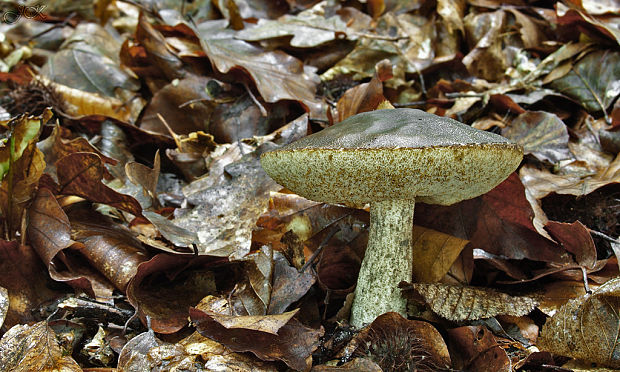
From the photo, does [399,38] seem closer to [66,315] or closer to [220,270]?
[220,270]

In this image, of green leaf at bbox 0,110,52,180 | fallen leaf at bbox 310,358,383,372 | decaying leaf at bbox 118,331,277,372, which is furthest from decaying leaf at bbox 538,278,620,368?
green leaf at bbox 0,110,52,180

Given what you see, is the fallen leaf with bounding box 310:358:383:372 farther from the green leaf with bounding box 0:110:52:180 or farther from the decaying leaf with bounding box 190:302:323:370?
the green leaf with bounding box 0:110:52:180

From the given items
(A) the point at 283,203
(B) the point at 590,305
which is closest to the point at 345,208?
(A) the point at 283,203

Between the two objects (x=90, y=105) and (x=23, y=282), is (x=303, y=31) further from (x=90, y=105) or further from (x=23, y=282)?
(x=23, y=282)

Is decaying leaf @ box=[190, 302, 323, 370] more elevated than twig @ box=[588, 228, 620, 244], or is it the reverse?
decaying leaf @ box=[190, 302, 323, 370]

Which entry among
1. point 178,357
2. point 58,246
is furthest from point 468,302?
Answer: point 58,246

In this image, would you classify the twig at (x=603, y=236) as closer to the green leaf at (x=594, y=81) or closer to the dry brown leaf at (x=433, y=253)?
the dry brown leaf at (x=433, y=253)
